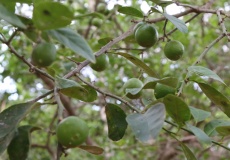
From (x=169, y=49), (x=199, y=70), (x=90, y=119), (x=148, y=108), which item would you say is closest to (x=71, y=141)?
(x=148, y=108)

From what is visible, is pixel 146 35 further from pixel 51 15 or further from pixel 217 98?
pixel 51 15

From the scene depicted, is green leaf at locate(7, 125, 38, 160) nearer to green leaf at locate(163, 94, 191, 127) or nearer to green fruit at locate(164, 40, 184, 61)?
green leaf at locate(163, 94, 191, 127)

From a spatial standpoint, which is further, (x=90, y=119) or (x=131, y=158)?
(x=90, y=119)

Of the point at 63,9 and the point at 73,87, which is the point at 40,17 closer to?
the point at 63,9

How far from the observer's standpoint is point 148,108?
953 millimetres

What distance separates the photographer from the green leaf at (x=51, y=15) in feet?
2.28

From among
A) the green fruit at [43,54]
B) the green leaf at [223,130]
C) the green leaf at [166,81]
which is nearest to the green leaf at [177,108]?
the green leaf at [166,81]

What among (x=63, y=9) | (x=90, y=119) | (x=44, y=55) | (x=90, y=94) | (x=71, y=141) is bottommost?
(x=90, y=119)

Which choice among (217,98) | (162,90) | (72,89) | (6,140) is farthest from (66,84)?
(217,98)

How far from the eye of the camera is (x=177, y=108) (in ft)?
3.12

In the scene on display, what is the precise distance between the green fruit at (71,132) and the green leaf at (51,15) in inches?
7.2

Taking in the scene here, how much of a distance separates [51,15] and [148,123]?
0.98 feet

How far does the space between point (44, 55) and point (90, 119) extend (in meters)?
2.81

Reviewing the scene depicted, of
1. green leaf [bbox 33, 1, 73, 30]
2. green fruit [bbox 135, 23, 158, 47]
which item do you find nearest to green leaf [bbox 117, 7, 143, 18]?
green fruit [bbox 135, 23, 158, 47]
